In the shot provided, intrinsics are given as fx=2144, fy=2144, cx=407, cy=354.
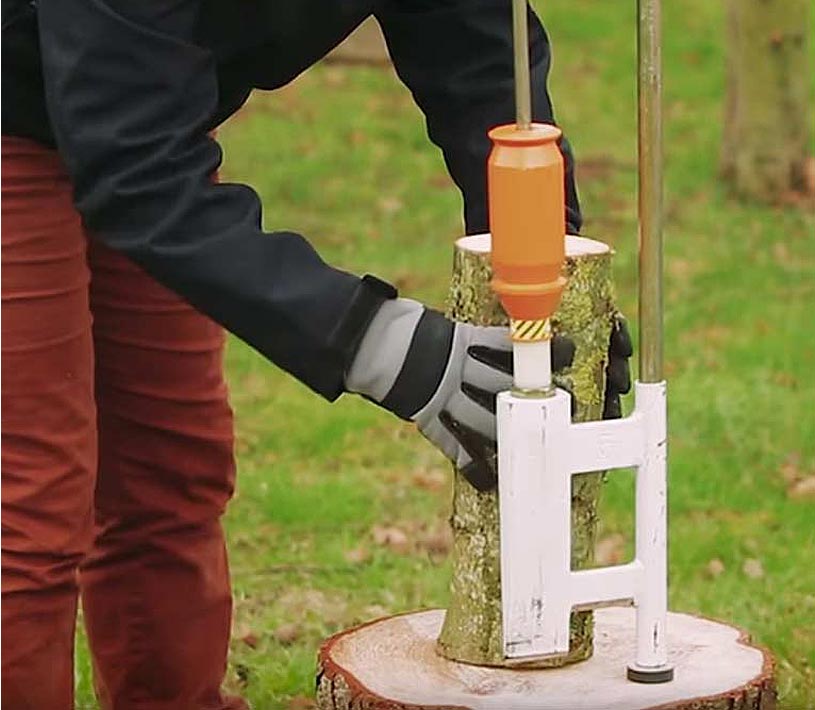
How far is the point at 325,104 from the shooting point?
8.92 meters

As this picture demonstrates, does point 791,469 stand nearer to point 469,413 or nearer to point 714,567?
point 714,567

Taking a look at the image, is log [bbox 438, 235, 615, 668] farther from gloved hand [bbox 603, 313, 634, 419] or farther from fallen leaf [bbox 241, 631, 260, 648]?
fallen leaf [bbox 241, 631, 260, 648]

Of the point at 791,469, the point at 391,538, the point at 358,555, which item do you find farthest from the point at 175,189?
the point at 791,469

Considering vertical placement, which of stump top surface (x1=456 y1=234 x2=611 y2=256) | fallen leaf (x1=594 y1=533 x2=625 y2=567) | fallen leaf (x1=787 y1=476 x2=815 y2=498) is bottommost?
fallen leaf (x1=594 y1=533 x2=625 y2=567)

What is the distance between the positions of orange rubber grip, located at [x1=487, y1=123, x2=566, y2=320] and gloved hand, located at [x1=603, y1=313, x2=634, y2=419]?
1.01ft

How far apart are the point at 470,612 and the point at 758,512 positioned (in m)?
2.11

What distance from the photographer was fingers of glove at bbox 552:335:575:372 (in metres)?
2.58

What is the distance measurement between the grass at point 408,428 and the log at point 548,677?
90 centimetres

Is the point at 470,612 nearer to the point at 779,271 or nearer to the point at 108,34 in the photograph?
the point at 108,34

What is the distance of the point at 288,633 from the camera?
4.13 metres

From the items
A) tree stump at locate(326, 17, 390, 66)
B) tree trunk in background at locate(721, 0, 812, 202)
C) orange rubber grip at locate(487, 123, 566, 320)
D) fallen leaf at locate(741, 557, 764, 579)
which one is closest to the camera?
orange rubber grip at locate(487, 123, 566, 320)

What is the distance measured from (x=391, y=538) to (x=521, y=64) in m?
2.41

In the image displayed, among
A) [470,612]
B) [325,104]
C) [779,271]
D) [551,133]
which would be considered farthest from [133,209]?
[325,104]

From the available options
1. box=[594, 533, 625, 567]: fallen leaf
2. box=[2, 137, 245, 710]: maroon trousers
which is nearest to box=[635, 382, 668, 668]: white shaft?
box=[2, 137, 245, 710]: maroon trousers
